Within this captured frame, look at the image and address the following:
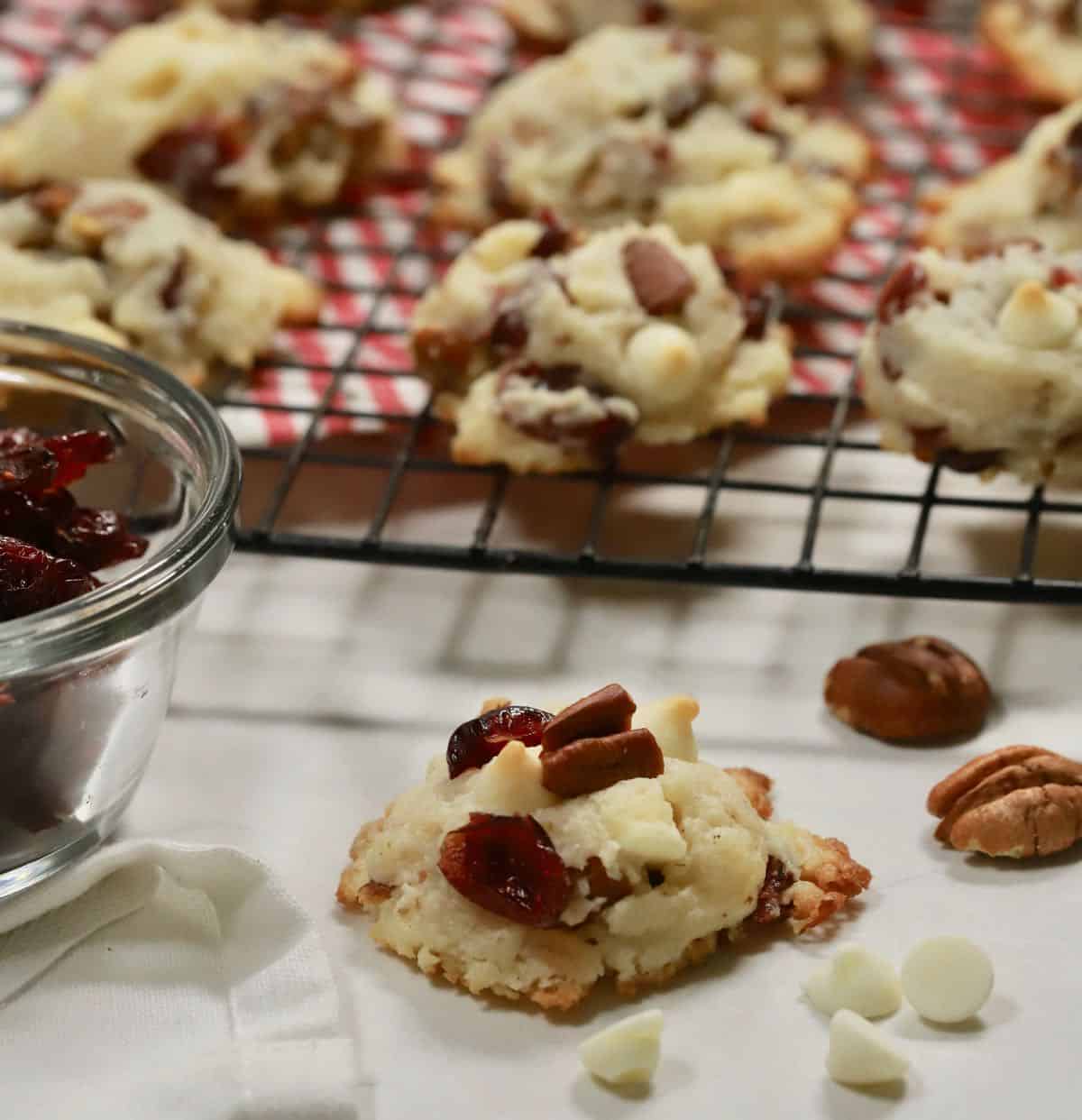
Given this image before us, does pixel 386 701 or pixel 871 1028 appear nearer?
pixel 871 1028

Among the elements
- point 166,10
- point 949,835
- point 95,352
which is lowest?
point 166,10

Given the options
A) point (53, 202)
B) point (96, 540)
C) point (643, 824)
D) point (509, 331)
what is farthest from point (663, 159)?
point (643, 824)

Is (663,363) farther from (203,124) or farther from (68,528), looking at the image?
(203,124)

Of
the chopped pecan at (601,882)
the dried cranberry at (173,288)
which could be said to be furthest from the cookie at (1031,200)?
the chopped pecan at (601,882)

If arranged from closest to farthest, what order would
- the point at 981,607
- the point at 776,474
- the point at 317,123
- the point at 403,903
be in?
1. the point at 403,903
2. the point at 981,607
3. the point at 776,474
4. the point at 317,123

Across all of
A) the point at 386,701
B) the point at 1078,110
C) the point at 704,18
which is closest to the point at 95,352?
the point at 386,701

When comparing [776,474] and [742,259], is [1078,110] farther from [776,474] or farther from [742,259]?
[776,474]
